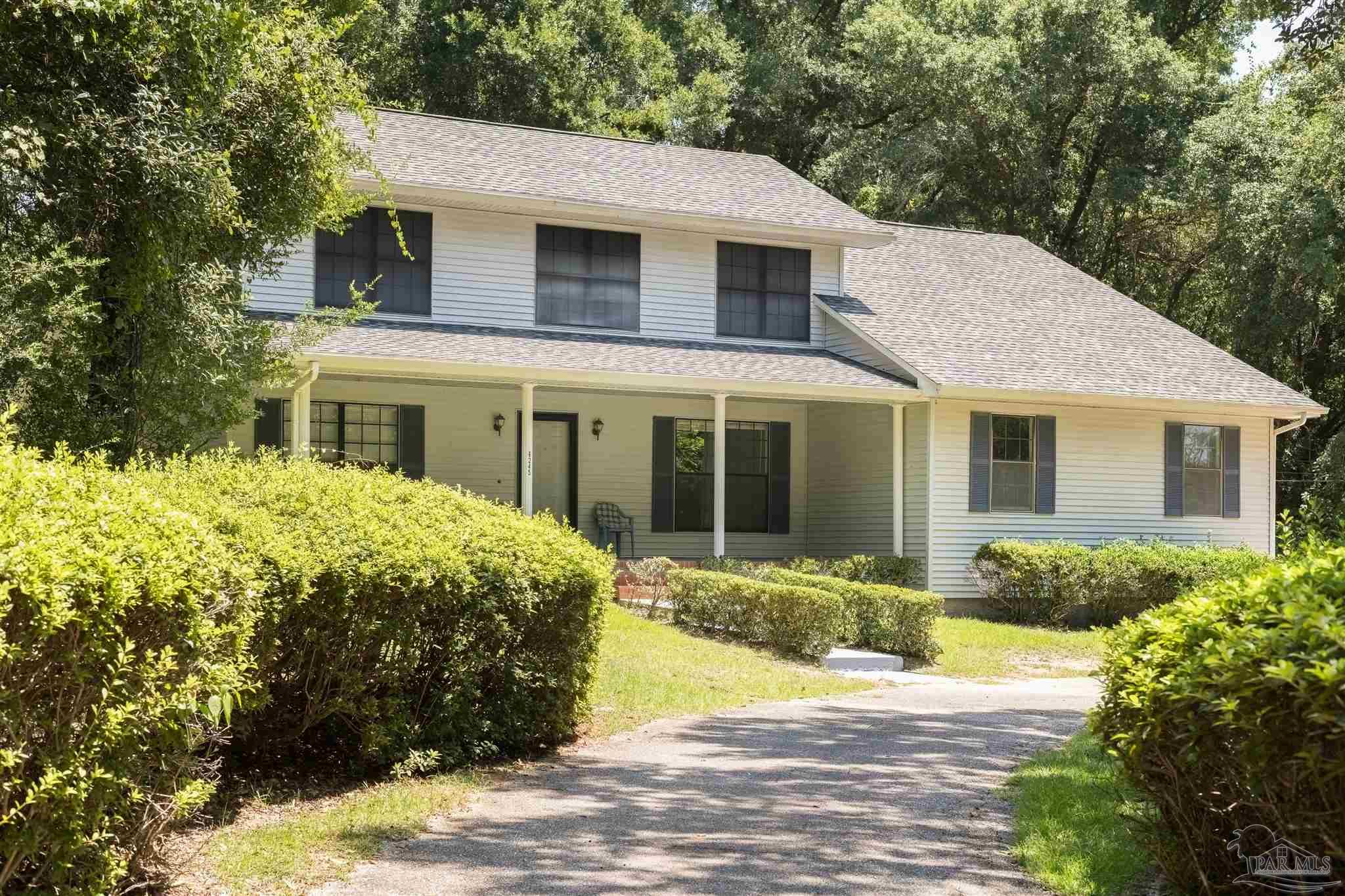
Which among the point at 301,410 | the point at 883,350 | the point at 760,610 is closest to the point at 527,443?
the point at 301,410

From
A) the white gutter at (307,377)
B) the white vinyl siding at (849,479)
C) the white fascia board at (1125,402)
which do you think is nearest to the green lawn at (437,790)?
the white gutter at (307,377)

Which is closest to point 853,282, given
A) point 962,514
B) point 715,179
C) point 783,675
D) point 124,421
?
point 715,179

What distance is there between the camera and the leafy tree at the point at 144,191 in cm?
902

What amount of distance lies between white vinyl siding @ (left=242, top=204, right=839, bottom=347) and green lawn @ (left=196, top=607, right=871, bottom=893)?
695cm

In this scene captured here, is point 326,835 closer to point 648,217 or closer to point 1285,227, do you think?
point 648,217

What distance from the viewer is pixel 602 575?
324 inches

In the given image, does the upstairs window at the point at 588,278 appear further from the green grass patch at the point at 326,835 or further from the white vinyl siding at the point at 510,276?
the green grass patch at the point at 326,835

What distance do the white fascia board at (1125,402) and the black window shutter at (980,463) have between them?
1.36 feet

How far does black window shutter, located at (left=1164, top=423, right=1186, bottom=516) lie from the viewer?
20.9 m

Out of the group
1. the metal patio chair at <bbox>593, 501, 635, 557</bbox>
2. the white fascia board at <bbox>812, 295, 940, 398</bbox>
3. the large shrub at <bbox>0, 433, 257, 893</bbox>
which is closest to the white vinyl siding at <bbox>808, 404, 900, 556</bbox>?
the white fascia board at <bbox>812, 295, 940, 398</bbox>

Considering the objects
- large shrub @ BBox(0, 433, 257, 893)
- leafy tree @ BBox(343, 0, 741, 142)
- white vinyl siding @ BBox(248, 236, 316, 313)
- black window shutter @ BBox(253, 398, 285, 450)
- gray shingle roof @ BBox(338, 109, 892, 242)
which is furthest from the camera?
leafy tree @ BBox(343, 0, 741, 142)

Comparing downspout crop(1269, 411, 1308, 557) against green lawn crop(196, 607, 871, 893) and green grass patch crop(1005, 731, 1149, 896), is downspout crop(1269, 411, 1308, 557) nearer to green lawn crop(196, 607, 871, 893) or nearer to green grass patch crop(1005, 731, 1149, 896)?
green lawn crop(196, 607, 871, 893)

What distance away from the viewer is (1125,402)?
1988cm

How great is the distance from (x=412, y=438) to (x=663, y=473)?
4.07 metres
